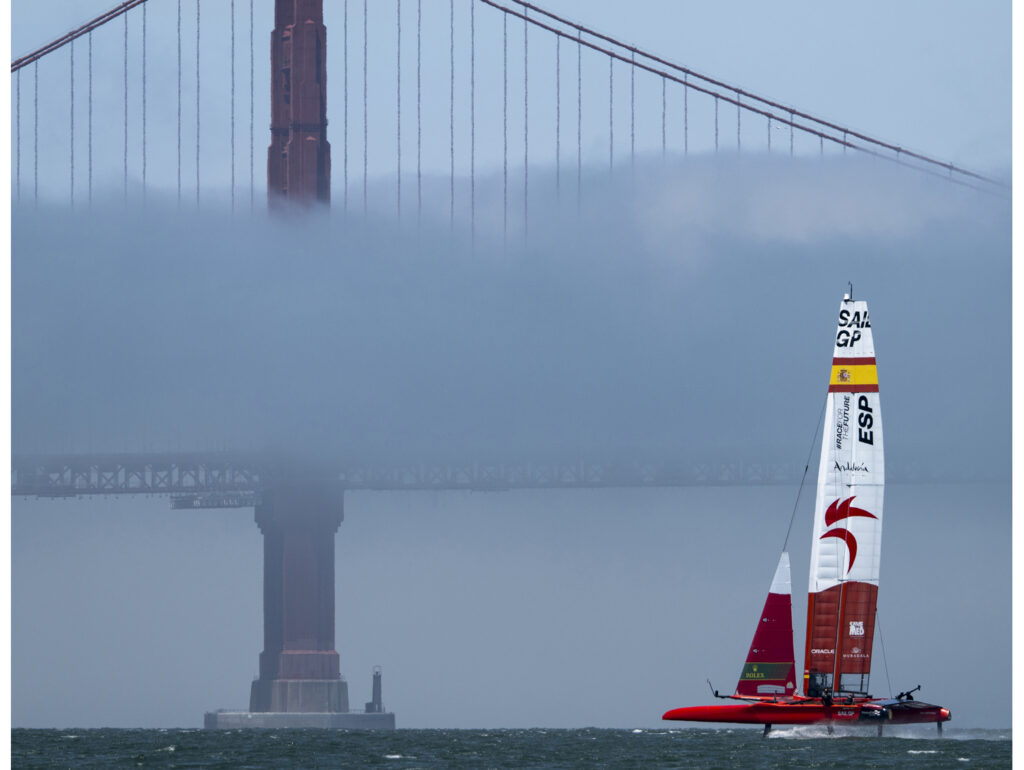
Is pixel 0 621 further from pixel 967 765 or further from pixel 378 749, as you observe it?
pixel 378 749

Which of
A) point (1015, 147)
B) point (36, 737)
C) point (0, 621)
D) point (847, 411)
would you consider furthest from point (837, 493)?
point (36, 737)

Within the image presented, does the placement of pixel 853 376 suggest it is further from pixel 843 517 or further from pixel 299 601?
pixel 299 601

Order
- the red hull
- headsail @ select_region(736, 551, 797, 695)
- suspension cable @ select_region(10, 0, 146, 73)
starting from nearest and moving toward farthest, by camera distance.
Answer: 1. the red hull
2. headsail @ select_region(736, 551, 797, 695)
3. suspension cable @ select_region(10, 0, 146, 73)

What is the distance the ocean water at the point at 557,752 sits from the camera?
3647 cm

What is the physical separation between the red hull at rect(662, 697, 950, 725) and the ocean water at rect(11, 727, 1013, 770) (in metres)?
0.47

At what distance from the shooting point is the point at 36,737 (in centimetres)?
5516

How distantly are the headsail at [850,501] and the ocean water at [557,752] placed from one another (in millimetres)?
1916

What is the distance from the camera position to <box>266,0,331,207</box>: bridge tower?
6969 centimetres

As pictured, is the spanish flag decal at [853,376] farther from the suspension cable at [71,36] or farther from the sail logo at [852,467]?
the suspension cable at [71,36]

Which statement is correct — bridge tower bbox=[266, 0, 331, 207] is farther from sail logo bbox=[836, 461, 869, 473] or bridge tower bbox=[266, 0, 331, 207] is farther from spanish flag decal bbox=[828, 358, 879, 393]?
sail logo bbox=[836, 461, 869, 473]

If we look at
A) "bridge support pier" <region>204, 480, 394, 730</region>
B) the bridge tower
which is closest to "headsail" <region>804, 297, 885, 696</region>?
the bridge tower

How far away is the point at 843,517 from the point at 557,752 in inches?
275

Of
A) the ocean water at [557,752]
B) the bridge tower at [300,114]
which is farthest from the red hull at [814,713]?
the bridge tower at [300,114]

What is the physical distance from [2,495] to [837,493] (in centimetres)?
1596
